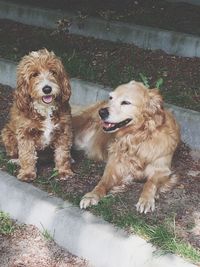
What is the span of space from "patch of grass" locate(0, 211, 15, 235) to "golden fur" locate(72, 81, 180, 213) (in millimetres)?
672

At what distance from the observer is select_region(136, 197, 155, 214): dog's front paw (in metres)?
4.63

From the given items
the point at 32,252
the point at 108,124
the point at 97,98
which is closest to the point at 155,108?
the point at 108,124

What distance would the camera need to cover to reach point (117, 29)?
8.77 meters

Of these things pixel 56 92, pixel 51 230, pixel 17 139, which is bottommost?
pixel 51 230

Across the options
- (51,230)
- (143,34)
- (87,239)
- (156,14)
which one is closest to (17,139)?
(51,230)

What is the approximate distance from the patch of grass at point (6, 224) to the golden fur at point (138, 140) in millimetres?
672

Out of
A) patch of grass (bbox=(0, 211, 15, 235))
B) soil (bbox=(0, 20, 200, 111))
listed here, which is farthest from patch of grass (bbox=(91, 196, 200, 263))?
soil (bbox=(0, 20, 200, 111))

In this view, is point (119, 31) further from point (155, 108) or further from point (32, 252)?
point (32, 252)

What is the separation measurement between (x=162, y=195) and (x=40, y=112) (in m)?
1.25

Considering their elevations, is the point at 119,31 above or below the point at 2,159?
above

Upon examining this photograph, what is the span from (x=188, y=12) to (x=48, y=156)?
16.1 ft

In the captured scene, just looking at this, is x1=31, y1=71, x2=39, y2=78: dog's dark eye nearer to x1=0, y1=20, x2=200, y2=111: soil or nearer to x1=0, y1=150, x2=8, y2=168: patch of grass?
x1=0, y1=150, x2=8, y2=168: patch of grass

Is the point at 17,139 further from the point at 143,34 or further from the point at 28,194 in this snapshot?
the point at 143,34

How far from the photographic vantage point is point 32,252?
454 cm
